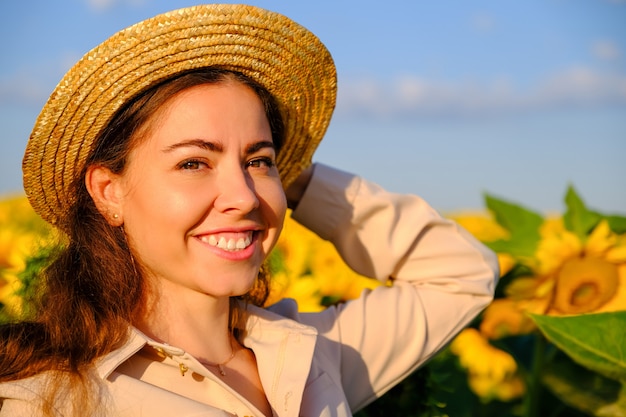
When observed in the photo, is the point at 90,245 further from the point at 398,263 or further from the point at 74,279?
the point at 398,263

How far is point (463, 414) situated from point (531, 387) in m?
0.34

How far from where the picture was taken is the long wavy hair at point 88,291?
83.0 inches

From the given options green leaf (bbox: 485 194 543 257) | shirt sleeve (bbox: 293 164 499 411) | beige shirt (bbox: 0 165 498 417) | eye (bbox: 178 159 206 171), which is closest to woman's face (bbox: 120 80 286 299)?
eye (bbox: 178 159 206 171)

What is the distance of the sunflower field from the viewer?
266cm

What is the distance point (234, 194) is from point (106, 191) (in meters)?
0.34

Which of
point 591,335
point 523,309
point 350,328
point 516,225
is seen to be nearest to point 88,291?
point 350,328

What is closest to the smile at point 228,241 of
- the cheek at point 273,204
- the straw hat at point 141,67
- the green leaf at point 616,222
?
the cheek at point 273,204

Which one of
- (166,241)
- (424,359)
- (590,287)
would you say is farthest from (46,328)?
(590,287)

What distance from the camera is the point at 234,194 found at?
2.20 m

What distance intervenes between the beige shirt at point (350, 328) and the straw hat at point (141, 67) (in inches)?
17.5

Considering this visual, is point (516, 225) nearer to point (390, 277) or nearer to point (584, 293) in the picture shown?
point (584, 293)

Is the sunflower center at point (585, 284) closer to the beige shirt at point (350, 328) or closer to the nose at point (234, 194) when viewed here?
the beige shirt at point (350, 328)

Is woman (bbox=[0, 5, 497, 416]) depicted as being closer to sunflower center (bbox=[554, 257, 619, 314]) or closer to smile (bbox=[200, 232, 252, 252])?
smile (bbox=[200, 232, 252, 252])

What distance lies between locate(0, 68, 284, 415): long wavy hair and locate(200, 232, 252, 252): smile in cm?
23
